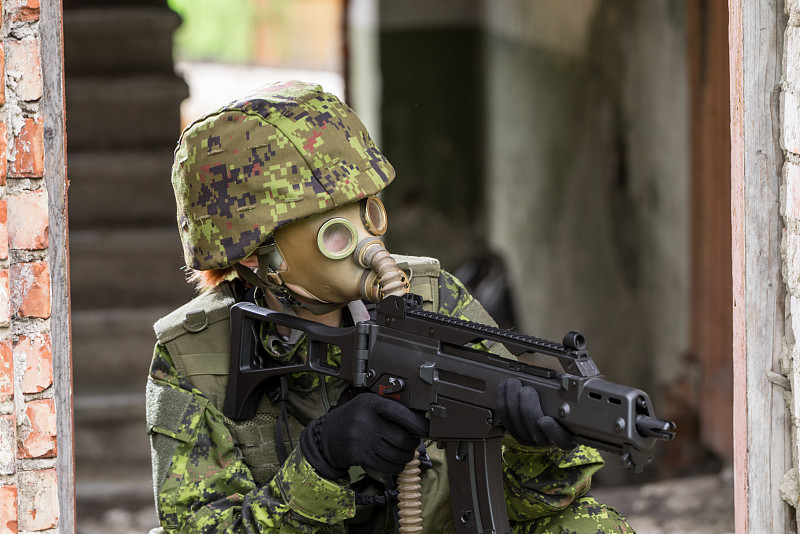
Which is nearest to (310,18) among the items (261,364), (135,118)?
(135,118)

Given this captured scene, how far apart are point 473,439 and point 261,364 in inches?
20.4

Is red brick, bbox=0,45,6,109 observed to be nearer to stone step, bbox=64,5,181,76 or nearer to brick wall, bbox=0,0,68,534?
brick wall, bbox=0,0,68,534

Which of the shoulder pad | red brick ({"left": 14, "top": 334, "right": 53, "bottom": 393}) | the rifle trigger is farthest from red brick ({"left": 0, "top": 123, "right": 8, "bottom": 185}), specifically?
the rifle trigger

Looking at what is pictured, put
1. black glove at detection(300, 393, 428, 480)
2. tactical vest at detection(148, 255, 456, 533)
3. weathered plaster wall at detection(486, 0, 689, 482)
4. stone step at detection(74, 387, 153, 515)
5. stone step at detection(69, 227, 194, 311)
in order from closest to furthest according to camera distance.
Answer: black glove at detection(300, 393, 428, 480) < tactical vest at detection(148, 255, 456, 533) < stone step at detection(74, 387, 153, 515) < weathered plaster wall at detection(486, 0, 689, 482) < stone step at detection(69, 227, 194, 311)

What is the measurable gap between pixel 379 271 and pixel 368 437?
31 cm

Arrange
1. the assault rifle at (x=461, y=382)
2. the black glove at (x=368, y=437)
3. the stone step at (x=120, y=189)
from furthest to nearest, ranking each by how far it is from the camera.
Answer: the stone step at (x=120, y=189)
the black glove at (x=368, y=437)
the assault rifle at (x=461, y=382)

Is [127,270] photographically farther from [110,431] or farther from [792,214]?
[792,214]

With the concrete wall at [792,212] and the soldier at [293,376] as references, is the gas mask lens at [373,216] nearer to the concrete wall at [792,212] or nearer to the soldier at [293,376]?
the soldier at [293,376]

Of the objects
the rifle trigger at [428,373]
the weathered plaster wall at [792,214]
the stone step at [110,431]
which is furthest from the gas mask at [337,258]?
the stone step at [110,431]

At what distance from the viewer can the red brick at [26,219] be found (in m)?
1.73

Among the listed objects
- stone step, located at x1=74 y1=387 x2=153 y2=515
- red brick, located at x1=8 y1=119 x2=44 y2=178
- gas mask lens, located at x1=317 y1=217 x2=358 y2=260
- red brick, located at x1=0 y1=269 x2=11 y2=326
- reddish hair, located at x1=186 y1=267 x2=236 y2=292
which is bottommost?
stone step, located at x1=74 y1=387 x2=153 y2=515

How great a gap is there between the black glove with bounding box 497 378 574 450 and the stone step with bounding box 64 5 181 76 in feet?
14.7

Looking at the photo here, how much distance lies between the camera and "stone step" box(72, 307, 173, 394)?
5.06 m

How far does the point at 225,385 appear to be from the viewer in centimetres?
212
